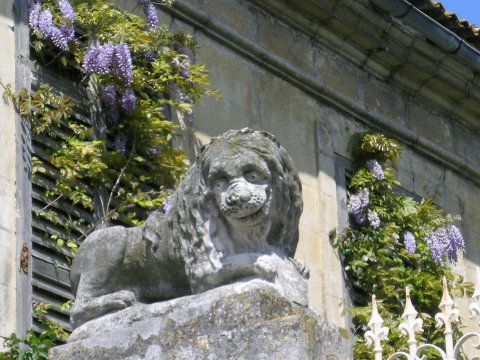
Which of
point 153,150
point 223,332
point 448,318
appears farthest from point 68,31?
point 223,332

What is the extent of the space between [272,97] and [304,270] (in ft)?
16.4

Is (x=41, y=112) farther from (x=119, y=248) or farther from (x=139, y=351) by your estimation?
(x=139, y=351)

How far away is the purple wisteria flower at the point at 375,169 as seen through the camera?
12.8 m

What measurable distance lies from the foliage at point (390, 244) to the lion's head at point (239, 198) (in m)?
4.62

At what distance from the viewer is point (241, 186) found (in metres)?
7.17

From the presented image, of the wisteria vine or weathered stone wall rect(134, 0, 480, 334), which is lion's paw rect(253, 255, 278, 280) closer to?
the wisteria vine

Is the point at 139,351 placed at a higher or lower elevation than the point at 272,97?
lower

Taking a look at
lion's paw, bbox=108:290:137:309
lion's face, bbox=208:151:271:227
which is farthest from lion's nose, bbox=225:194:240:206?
lion's paw, bbox=108:290:137:309

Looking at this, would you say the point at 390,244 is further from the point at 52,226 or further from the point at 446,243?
the point at 52,226

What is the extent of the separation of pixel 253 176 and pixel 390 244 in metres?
5.51

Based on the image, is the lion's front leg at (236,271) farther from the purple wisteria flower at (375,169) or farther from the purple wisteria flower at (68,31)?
the purple wisteria flower at (375,169)

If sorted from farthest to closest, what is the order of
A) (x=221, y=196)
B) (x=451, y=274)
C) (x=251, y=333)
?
(x=451, y=274) → (x=221, y=196) → (x=251, y=333)

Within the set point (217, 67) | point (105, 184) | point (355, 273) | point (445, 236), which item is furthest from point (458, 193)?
point (105, 184)

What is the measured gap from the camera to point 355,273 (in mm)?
12352
